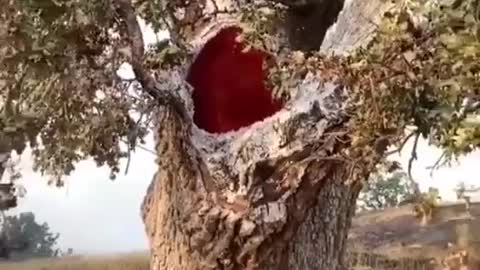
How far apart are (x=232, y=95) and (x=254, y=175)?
0.19 meters

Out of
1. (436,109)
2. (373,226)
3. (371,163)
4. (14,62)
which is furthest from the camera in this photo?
(373,226)

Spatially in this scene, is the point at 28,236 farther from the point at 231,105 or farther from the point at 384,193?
the point at 231,105

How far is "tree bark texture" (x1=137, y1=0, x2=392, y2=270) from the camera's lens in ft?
7.29

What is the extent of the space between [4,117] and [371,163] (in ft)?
4.10

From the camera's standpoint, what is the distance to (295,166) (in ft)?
7.25

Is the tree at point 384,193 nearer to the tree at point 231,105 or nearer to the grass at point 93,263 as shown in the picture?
the grass at point 93,263

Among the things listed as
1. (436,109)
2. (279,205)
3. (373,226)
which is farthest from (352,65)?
(373,226)

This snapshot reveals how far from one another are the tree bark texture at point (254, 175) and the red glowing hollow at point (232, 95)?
0.04m

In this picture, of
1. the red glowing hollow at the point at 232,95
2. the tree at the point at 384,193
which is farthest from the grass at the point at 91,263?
the red glowing hollow at the point at 232,95

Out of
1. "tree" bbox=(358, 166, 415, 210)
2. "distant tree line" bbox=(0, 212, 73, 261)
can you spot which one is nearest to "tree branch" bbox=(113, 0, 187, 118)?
"tree" bbox=(358, 166, 415, 210)

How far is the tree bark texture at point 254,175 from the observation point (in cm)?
222

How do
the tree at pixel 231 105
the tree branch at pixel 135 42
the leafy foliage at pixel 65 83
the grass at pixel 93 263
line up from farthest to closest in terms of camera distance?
the grass at pixel 93 263, the tree branch at pixel 135 42, the leafy foliage at pixel 65 83, the tree at pixel 231 105

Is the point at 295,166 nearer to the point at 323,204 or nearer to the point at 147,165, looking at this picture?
the point at 323,204

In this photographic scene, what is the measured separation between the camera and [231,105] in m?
2.33
